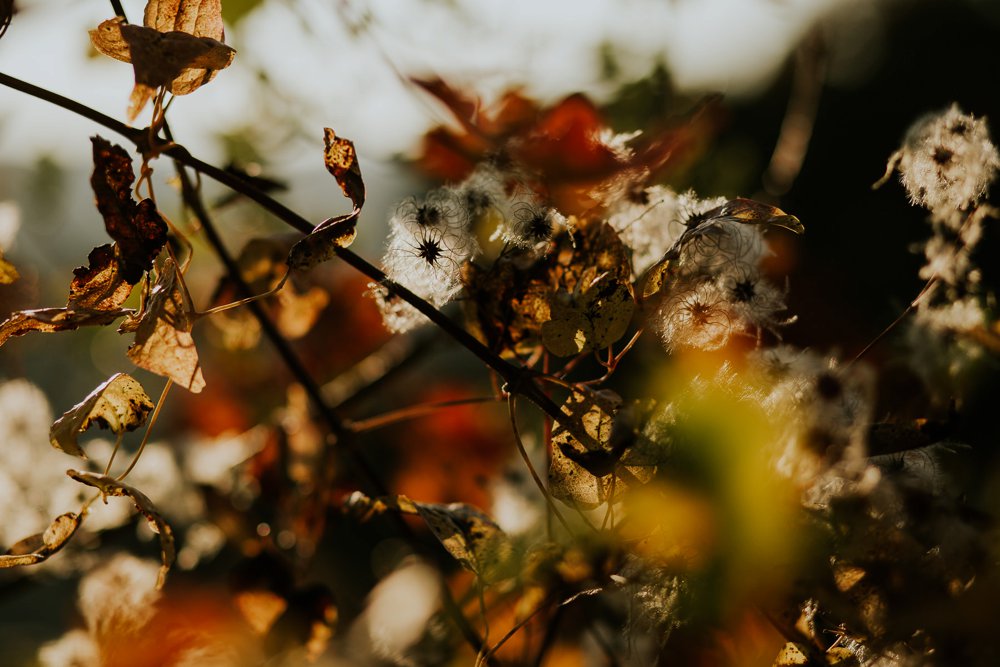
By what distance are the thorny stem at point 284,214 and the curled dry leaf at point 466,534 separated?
0.08m

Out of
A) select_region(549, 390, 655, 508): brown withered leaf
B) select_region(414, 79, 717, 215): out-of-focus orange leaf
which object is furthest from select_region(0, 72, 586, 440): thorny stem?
select_region(414, 79, 717, 215): out-of-focus orange leaf

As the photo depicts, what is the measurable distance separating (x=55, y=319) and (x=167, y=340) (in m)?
0.05

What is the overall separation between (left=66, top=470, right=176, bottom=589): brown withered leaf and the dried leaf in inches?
7.5

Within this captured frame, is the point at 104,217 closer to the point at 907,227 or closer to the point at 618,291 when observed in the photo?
the point at 618,291

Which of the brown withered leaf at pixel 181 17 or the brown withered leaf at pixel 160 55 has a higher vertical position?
the brown withered leaf at pixel 181 17

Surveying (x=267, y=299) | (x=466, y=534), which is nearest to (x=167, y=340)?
(x=466, y=534)

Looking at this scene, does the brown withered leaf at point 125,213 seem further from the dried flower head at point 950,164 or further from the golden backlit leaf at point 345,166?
the dried flower head at point 950,164

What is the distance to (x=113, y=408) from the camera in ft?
1.14

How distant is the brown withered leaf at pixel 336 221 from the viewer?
32 centimetres

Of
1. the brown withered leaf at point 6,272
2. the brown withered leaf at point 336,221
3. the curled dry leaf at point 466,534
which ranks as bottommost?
the curled dry leaf at point 466,534

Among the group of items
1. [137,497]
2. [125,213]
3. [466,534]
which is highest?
[125,213]

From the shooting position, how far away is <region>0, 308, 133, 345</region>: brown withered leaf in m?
0.32

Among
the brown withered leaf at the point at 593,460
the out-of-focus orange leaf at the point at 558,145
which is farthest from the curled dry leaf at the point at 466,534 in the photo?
the out-of-focus orange leaf at the point at 558,145

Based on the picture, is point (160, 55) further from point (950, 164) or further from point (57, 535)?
point (950, 164)
